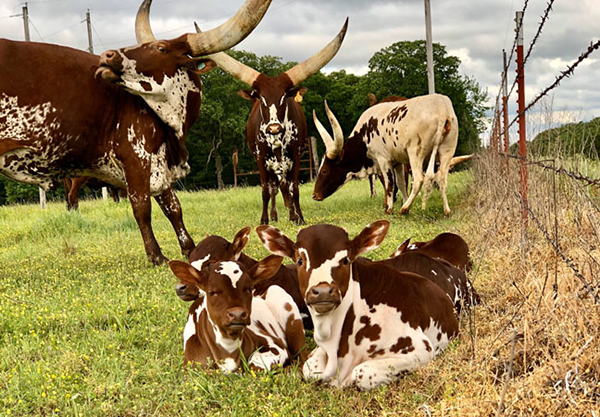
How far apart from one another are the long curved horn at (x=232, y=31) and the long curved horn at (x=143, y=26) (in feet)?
3.72

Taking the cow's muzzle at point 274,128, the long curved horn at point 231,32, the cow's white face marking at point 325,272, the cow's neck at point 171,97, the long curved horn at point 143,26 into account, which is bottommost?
the cow's white face marking at point 325,272

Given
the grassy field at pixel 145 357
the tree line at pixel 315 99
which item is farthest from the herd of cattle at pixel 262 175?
the tree line at pixel 315 99

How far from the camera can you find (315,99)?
42.8 metres

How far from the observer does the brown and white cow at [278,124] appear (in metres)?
9.04

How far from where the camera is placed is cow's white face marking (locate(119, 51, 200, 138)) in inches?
232

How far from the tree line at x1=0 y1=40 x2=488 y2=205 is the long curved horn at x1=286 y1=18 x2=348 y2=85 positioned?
22471mm

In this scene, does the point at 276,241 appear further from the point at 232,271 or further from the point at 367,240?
the point at 367,240

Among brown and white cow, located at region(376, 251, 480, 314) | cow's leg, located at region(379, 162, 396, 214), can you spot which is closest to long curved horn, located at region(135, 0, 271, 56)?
brown and white cow, located at region(376, 251, 480, 314)

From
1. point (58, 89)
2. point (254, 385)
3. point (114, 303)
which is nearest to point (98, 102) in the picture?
point (58, 89)

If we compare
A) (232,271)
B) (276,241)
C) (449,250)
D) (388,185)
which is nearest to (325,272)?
(276,241)

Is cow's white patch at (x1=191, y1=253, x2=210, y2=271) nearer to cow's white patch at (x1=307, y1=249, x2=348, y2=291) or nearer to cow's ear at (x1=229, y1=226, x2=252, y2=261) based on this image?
cow's ear at (x1=229, y1=226, x2=252, y2=261)

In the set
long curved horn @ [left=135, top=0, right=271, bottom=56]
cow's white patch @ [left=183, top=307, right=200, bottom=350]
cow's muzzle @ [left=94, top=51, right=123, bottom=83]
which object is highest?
long curved horn @ [left=135, top=0, right=271, bottom=56]

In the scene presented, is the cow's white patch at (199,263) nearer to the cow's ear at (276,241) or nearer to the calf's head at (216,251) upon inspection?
the calf's head at (216,251)

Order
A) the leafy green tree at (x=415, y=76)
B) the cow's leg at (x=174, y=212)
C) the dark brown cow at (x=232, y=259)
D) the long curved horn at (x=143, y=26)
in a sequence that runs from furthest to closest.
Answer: the leafy green tree at (x=415, y=76) → the long curved horn at (x=143, y=26) → the cow's leg at (x=174, y=212) → the dark brown cow at (x=232, y=259)
